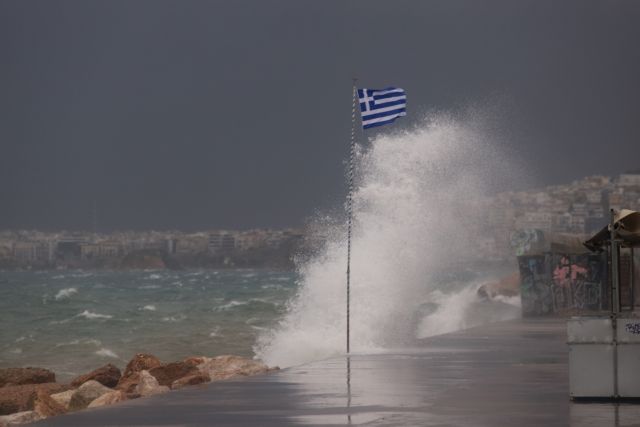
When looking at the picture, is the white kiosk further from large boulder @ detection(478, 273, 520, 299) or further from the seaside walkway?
large boulder @ detection(478, 273, 520, 299)

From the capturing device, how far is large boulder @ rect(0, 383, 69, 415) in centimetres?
1910

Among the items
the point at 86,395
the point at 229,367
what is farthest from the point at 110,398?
the point at 229,367

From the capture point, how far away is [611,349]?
41.6ft

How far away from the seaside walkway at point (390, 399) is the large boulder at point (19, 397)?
4.32 meters

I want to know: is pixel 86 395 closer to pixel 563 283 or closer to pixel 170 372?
pixel 170 372

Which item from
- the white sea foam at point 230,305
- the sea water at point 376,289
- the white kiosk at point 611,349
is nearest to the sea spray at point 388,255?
the sea water at point 376,289

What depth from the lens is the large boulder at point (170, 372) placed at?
19.5 meters

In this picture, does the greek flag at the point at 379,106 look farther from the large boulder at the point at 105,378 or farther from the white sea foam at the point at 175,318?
the white sea foam at the point at 175,318

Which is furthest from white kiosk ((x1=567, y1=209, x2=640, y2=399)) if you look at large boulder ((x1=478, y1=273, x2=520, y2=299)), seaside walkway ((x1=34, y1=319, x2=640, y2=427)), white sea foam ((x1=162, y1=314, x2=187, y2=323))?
white sea foam ((x1=162, y1=314, x2=187, y2=323))

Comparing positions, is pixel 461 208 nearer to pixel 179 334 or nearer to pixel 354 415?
pixel 179 334

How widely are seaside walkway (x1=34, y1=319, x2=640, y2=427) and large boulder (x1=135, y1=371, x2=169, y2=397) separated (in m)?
1.90

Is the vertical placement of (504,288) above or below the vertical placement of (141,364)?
above

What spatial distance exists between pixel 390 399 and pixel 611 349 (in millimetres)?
2256

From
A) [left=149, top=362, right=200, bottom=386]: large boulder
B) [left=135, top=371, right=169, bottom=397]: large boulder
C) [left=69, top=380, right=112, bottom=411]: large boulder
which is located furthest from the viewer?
[left=149, top=362, right=200, bottom=386]: large boulder
